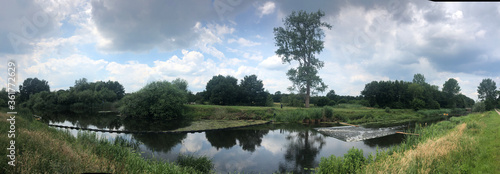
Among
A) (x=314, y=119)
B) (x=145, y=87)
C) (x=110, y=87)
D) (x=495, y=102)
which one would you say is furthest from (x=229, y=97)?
(x=495, y=102)

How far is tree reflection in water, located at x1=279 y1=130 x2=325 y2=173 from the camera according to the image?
10.5 metres

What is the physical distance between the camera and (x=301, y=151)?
43.5 feet

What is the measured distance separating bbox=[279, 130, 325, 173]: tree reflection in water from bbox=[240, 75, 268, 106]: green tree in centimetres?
2840

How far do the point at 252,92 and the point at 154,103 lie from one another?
22810mm

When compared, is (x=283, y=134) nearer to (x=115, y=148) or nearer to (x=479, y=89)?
(x=115, y=148)

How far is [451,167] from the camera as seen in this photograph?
6828 millimetres

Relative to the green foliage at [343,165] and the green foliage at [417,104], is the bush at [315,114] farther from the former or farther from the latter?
the green foliage at [417,104]

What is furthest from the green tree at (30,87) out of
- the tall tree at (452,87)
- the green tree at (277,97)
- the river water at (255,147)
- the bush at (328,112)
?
the tall tree at (452,87)

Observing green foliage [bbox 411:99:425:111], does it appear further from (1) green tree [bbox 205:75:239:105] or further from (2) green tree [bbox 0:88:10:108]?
(2) green tree [bbox 0:88:10:108]

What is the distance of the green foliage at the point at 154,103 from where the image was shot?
2962 cm

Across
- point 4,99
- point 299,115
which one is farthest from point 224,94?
point 4,99

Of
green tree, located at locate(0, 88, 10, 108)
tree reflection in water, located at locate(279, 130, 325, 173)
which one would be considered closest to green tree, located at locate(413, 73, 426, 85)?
tree reflection in water, located at locate(279, 130, 325, 173)

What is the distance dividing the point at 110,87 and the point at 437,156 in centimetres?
7833

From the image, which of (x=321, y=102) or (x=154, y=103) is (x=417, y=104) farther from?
(x=154, y=103)
